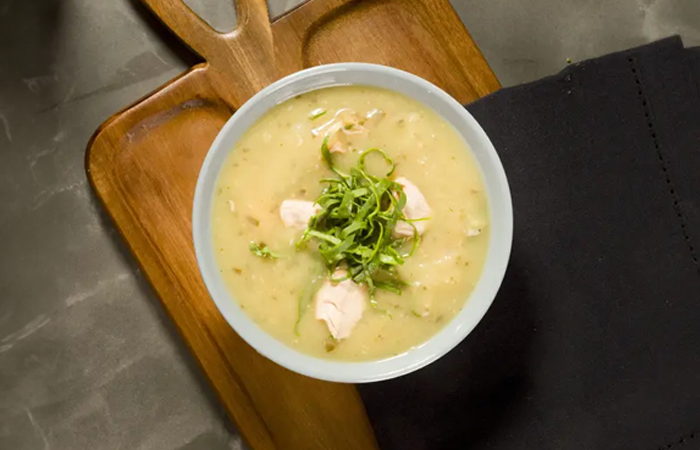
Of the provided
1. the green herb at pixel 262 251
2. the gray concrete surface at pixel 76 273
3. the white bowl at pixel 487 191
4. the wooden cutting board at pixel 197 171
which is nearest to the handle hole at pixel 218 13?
the gray concrete surface at pixel 76 273

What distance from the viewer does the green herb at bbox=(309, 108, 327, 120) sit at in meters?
0.93

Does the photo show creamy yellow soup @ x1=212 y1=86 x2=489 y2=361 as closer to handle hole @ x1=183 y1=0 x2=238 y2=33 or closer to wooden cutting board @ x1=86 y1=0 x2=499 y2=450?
wooden cutting board @ x1=86 y1=0 x2=499 y2=450

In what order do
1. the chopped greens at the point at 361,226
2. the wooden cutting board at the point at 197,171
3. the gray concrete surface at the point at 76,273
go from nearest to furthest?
the chopped greens at the point at 361,226
the wooden cutting board at the point at 197,171
the gray concrete surface at the point at 76,273

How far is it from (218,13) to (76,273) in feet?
1.80

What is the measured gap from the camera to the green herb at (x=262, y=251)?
3.00 ft

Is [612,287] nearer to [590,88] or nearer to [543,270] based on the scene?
[543,270]

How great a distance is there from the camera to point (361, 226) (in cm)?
92

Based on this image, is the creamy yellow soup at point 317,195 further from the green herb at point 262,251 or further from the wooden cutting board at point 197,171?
the wooden cutting board at point 197,171

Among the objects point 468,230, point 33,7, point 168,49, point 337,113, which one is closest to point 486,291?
point 468,230

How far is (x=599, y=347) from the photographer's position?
1099mm

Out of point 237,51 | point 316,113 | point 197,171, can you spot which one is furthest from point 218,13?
point 316,113

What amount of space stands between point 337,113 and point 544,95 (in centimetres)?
35

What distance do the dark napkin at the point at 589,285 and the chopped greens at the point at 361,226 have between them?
0.77 ft

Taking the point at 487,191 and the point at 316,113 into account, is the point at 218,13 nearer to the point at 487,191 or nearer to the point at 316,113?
the point at 316,113
